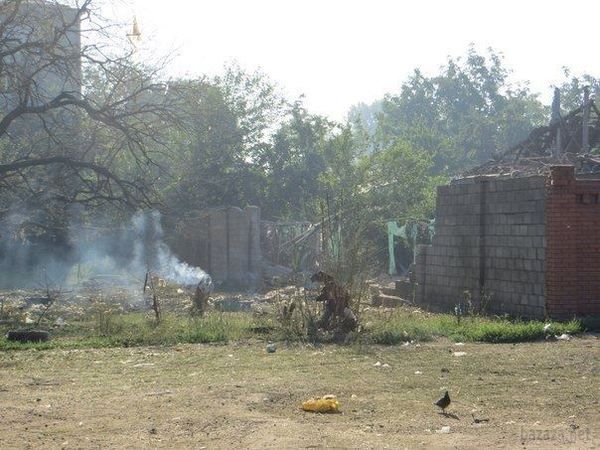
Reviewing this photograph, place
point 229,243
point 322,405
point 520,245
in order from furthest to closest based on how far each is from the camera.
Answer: point 229,243 → point 520,245 → point 322,405

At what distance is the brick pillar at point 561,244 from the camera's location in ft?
42.8

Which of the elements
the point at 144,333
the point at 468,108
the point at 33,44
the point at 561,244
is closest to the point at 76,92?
the point at 33,44

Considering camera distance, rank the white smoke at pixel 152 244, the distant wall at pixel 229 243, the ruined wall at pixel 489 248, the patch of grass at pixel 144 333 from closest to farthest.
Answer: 1. the patch of grass at pixel 144 333
2. the ruined wall at pixel 489 248
3. the distant wall at pixel 229 243
4. the white smoke at pixel 152 244

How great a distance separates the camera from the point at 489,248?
15.1 metres

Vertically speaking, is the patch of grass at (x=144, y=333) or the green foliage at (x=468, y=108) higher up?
the green foliage at (x=468, y=108)

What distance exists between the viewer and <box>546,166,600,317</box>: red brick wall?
1305cm

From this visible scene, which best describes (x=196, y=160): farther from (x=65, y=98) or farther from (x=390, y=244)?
(x=65, y=98)

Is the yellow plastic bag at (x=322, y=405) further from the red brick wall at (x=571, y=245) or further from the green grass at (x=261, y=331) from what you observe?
the red brick wall at (x=571, y=245)

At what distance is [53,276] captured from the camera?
27.7 meters

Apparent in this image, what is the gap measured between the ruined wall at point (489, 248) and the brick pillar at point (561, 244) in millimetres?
169

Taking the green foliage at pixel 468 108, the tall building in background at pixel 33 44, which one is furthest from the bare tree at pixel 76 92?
the green foliage at pixel 468 108

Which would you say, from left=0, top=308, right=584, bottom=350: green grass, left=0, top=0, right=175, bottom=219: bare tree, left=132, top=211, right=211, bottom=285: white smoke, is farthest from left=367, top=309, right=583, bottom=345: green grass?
left=132, top=211, right=211, bottom=285: white smoke

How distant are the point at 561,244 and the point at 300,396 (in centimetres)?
661

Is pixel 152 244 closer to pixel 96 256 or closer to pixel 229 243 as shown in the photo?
pixel 96 256
